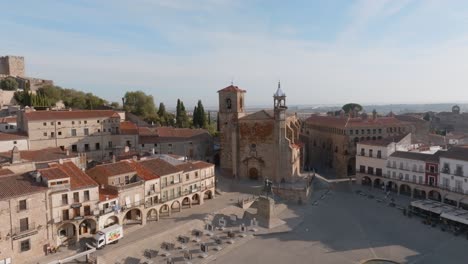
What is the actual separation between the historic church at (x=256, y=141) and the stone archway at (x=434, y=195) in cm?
1934

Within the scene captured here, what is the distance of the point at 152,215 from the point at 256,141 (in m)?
23.6

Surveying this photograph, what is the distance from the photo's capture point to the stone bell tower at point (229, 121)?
5956 cm

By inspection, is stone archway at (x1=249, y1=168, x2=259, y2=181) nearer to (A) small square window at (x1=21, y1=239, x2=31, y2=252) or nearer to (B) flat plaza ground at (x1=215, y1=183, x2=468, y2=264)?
(B) flat plaza ground at (x1=215, y1=183, x2=468, y2=264)

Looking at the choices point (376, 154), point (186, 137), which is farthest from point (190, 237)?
point (376, 154)

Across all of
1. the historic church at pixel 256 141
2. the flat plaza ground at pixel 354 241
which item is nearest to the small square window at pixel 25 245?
the flat plaza ground at pixel 354 241

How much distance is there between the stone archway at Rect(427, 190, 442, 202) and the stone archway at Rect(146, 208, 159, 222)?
3694 cm

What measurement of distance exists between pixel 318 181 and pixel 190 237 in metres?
29.2

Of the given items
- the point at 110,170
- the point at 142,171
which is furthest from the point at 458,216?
the point at 110,170

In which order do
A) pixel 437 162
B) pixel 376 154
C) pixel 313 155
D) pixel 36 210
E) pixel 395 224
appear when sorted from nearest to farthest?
pixel 36 210 → pixel 395 224 → pixel 437 162 → pixel 376 154 → pixel 313 155

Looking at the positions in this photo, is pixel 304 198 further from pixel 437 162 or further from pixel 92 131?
pixel 92 131

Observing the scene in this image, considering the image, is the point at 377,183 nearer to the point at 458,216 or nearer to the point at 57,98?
the point at 458,216

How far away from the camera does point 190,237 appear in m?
36.7

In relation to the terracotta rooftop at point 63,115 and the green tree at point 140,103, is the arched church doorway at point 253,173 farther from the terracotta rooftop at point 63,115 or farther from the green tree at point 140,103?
the green tree at point 140,103

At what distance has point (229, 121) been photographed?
2381 inches
